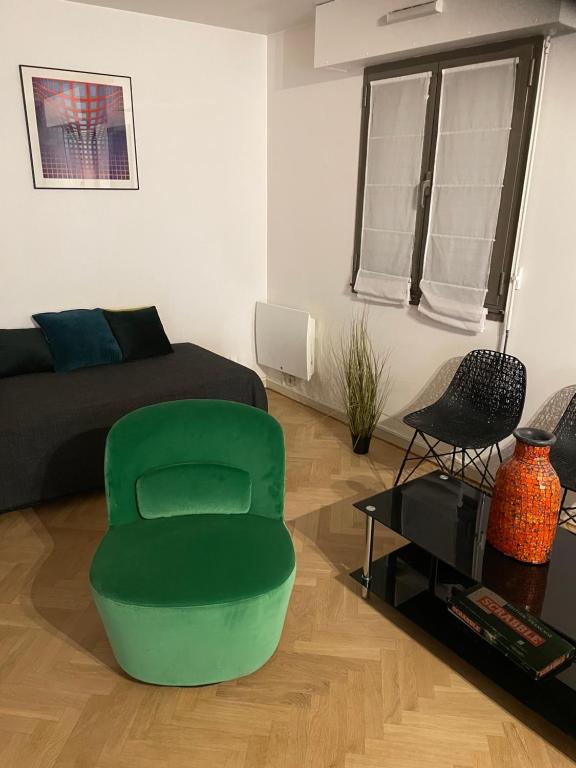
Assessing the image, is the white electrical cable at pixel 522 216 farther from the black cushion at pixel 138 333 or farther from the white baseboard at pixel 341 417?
the black cushion at pixel 138 333

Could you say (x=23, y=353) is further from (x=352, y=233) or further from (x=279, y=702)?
(x=279, y=702)

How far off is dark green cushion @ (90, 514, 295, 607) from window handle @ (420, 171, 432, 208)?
7.36ft

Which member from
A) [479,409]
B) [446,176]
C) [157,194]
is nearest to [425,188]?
[446,176]

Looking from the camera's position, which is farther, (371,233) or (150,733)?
(371,233)

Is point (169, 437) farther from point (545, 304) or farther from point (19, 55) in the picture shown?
point (19, 55)

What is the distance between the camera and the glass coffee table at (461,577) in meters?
2.07

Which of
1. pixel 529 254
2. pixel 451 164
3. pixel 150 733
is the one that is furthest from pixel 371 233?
pixel 150 733

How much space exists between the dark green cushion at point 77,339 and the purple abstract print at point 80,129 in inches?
36.1

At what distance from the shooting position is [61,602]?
2609mm

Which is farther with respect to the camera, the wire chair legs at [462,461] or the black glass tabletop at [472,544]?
the wire chair legs at [462,461]

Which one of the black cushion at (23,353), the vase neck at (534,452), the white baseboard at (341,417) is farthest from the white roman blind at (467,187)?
the black cushion at (23,353)

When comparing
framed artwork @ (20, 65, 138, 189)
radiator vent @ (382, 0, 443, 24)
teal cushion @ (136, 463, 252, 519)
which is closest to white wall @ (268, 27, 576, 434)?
radiator vent @ (382, 0, 443, 24)

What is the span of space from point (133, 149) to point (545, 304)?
2.88 m

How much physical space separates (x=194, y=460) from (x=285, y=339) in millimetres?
2527
